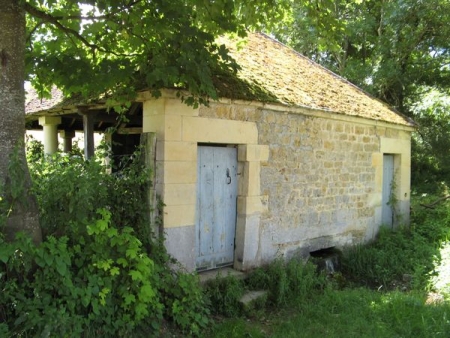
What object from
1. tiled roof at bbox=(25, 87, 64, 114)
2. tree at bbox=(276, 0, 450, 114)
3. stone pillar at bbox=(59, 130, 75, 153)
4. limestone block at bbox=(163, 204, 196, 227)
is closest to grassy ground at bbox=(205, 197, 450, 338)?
limestone block at bbox=(163, 204, 196, 227)

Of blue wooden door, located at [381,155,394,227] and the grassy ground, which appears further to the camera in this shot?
blue wooden door, located at [381,155,394,227]

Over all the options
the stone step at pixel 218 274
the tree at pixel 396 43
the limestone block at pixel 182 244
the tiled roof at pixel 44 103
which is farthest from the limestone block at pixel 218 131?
the tree at pixel 396 43

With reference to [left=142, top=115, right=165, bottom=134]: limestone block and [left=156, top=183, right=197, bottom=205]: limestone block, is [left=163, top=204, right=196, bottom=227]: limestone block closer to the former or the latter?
[left=156, top=183, right=197, bottom=205]: limestone block

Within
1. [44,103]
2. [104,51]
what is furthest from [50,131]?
[104,51]

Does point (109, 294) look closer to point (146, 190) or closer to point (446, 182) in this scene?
point (146, 190)

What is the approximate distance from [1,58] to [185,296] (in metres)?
2.97

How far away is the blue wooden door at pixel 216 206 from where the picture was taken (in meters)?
5.65

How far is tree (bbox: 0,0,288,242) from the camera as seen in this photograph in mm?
3549

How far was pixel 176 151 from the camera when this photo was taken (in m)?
5.00


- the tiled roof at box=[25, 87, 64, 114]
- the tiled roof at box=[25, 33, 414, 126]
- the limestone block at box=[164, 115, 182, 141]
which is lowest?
the limestone block at box=[164, 115, 182, 141]

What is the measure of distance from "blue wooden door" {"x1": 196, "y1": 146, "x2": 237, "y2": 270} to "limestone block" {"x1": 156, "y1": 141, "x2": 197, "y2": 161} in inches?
15.6

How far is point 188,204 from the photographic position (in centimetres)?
517

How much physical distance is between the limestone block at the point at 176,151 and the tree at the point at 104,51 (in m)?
0.59

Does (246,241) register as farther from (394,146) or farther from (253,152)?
(394,146)
